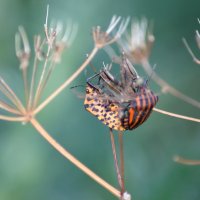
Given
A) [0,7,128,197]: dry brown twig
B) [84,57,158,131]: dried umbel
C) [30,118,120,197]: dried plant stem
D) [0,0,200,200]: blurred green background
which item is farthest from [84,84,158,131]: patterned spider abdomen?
[0,0,200,200]: blurred green background

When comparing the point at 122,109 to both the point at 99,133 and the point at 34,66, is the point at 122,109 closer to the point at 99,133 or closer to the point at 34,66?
the point at 34,66

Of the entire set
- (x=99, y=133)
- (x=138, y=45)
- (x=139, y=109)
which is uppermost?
(x=138, y=45)

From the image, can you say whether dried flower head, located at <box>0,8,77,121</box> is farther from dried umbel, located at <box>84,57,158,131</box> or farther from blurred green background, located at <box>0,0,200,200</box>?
blurred green background, located at <box>0,0,200,200</box>

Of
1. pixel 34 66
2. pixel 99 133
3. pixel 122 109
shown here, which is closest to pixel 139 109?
pixel 122 109

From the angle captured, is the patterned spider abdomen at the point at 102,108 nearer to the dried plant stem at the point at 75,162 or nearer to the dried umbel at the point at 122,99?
the dried umbel at the point at 122,99

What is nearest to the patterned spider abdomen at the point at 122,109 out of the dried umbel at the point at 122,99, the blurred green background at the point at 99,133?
the dried umbel at the point at 122,99

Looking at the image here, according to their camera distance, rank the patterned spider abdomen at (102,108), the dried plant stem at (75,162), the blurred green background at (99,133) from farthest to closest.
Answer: the blurred green background at (99,133)
the patterned spider abdomen at (102,108)
the dried plant stem at (75,162)

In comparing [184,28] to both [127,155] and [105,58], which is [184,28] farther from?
[127,155]
